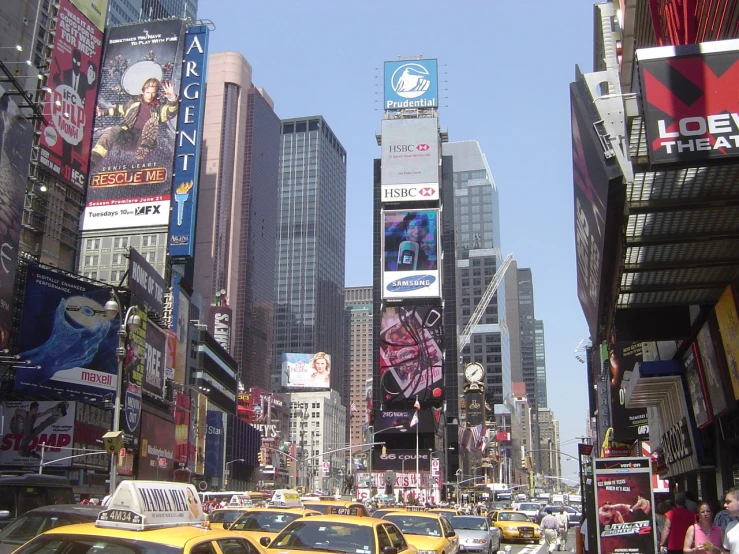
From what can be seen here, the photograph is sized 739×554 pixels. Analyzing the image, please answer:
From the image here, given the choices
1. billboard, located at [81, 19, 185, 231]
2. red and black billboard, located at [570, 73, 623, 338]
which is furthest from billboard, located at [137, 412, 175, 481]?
red and black billboard, located at [570, 73, 623, 338]

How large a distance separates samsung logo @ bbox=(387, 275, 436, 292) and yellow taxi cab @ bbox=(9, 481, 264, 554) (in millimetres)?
116204

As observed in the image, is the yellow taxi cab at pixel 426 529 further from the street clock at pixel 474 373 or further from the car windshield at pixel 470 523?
the street clock at pixel 474 373

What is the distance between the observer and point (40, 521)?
12547mm

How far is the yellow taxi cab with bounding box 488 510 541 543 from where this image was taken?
111 feet

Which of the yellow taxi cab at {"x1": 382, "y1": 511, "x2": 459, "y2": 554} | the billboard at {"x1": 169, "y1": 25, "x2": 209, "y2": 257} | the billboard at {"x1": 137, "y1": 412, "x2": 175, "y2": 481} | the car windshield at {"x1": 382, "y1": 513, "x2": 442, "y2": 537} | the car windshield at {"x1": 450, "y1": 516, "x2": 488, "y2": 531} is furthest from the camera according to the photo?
the billboard at {"x1": 169, "y1": 25, "x2": 209, "y2": 257}

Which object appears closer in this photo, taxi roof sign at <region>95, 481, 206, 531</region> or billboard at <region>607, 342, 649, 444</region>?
taxi roof sign at <region>95, 481, 206, 531</region>

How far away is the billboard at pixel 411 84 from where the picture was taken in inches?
5650

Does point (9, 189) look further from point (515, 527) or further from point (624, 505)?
→ point (624, 505)

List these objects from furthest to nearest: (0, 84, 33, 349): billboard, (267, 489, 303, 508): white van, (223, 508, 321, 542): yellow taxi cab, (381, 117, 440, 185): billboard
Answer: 1. (381, 117, 440, 185): billboard
2. (0, 84, 33, 349): billboard
3. (267, 489, 303, 508): white van
4. (223, 508, 321, 542): yellow taxi cab

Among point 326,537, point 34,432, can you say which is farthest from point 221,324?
point 326,537

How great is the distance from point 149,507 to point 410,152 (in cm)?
12680

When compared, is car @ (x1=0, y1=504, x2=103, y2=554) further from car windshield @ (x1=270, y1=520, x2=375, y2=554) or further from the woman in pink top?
Answer: the woman in pink top

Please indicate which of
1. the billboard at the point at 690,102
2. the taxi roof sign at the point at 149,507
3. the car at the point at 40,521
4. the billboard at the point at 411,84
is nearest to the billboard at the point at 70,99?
the car at the point at 40,521

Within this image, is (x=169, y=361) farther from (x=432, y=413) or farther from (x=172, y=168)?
(x=432, y=413)
